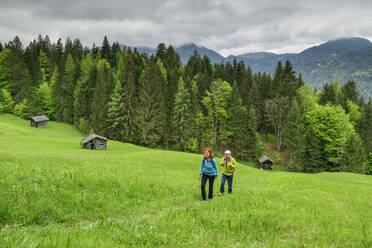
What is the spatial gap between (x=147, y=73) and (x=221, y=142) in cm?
3101

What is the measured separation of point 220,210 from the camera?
27.5ft

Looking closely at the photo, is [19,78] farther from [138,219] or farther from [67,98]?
[138,219]

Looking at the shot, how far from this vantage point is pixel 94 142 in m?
48.2

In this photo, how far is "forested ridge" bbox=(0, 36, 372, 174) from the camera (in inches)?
2137

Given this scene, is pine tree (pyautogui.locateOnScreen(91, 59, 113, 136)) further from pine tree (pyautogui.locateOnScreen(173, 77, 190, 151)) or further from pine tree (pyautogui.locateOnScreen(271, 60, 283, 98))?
pine tree (pyautogui.locateOnScreen(271, 60, 283, 98))

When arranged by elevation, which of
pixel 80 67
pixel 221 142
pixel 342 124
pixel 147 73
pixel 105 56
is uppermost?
pixel 105 56

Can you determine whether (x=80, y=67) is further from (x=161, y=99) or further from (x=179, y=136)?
(x=179, y=136)

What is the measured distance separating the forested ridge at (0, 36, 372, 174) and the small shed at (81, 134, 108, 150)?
15046 mm

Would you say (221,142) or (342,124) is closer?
(342,124)

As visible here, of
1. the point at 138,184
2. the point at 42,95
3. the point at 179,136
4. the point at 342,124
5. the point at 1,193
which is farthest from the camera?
the point at 42,95

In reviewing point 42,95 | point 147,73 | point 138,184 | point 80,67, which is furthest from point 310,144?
point 42,95

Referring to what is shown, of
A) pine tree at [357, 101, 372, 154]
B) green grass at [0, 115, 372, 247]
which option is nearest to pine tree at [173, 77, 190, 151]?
green grass at [0, 115, 372, 247]

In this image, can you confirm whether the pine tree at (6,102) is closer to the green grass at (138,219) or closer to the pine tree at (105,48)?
the pine tree at (105,48)

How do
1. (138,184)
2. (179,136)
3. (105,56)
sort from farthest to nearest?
(105,56)
(179,136)
(138,184)
